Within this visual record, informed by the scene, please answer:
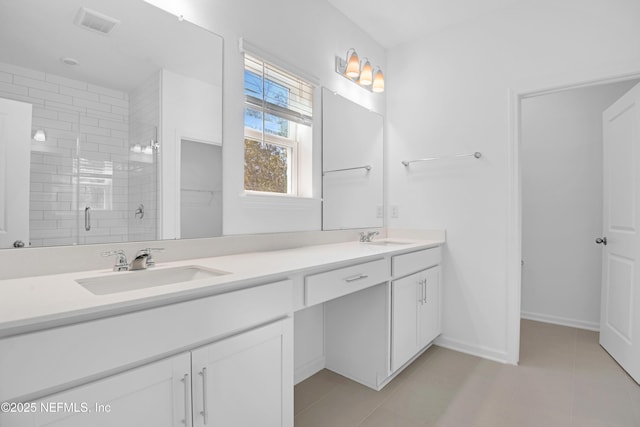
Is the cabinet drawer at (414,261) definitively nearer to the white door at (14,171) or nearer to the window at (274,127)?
the window at (274,127)

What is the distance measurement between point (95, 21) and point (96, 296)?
3.63ft

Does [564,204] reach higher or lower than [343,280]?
higher

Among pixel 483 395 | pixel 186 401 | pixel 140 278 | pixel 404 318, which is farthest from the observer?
A: pixel 404 318

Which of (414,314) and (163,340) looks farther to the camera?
(414,314)

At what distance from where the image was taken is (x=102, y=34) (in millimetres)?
1333

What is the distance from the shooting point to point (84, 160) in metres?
1.26

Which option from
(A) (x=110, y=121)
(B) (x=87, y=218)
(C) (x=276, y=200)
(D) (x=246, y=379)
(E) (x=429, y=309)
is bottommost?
(E) (x=429, y=309)

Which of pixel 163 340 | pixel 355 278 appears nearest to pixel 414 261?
pixel 355 278

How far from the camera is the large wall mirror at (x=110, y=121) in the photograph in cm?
117

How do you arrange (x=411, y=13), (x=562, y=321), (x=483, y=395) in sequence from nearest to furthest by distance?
(x=483, y=395) < (x=411, y=13) < (x=562, y=321)

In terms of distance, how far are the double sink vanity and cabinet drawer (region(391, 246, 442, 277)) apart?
0.35 meters

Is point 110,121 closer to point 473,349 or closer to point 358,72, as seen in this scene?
point 358,72

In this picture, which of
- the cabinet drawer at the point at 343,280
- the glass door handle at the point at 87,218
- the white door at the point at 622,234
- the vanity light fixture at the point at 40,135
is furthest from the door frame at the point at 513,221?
the vanity light fixture at the point at 40,135

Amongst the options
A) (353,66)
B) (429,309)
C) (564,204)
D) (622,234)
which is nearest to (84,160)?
(353,66)
